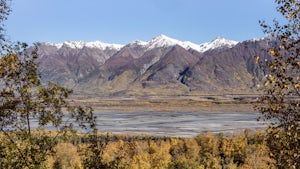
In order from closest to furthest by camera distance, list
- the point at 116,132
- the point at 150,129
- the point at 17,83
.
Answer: the point at 17,83, the point at 116,132, the point at 150,129

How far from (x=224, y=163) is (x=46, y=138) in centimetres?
10609

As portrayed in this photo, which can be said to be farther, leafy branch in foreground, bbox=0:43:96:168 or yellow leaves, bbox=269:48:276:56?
leafy branch in foreground, bbox=0:43:96:168

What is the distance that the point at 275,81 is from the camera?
11953mm

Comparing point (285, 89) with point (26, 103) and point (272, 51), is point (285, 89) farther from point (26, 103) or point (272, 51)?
point (26, 103)

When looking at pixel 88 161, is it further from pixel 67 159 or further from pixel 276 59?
pixel 67 159

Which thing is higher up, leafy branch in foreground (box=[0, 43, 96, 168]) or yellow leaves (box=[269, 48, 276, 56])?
yellow leaves (box=[269, 48, 276, 56])

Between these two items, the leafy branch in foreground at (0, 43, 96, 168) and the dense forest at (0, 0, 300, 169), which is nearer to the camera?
the dense forest at (0, 0, 300, 169)

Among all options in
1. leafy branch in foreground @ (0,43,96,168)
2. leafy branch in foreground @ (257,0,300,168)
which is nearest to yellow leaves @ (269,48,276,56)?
leafy branch in foreground @ (257,0,300,168)

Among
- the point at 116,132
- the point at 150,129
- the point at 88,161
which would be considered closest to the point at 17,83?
the point at 88,161

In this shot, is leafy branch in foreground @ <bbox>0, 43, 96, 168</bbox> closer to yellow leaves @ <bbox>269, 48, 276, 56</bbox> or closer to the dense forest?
the dense forest

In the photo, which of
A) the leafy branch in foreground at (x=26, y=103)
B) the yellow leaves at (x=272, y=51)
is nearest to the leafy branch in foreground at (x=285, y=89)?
the yellow leaves at (x=272, y=51)

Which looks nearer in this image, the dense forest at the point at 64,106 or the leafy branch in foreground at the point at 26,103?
the dense forest at the point at 64,106

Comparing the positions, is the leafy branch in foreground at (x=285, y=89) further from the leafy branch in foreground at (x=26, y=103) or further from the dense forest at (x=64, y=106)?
the leafy branch in foreground at (x=26, y=103)

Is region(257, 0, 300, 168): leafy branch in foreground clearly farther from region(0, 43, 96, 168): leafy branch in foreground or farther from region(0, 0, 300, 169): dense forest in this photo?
region(0, 43, 96, 168): leafy branch in foreground
